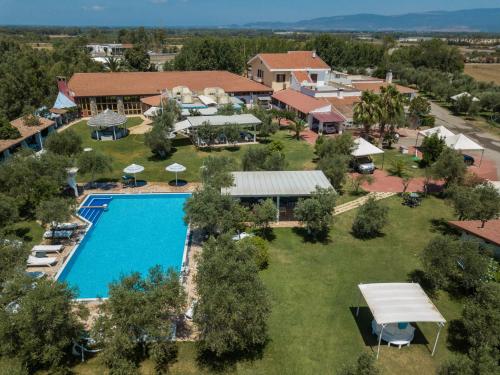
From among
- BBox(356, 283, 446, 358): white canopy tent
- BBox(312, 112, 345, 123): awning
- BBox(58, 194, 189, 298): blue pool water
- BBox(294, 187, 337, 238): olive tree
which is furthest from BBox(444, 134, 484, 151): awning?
BBox(58, 194, 189, 298): blue pool water

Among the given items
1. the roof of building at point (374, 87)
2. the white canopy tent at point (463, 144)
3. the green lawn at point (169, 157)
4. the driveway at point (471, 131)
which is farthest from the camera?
the roof of building at point (374, 87)

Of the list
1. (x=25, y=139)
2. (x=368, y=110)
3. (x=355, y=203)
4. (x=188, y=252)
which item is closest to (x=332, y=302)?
(x=188, y=252)

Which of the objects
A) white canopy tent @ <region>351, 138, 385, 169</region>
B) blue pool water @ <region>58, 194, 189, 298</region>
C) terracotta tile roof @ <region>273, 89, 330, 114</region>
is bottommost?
blue pool water @ <region>58, 194, 189, 298</region>

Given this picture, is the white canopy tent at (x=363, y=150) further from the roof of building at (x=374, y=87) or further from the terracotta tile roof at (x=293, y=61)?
the terracotta tile roof at (x=293, y=61)

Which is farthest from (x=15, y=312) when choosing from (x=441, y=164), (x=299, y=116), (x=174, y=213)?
(x=299, y=116)

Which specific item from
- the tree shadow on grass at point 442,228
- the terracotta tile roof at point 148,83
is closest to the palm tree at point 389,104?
the tree shadow on grass at point 442,228

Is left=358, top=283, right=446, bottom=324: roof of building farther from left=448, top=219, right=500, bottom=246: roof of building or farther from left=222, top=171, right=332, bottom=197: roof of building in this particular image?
left=222, top=171, right=332, bottom=197: roof of building
